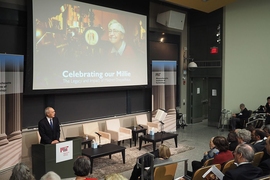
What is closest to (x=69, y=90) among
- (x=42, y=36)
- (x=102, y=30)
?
(x=42, y=36)

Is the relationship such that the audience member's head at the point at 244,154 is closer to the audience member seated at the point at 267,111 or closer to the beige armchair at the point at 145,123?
the beige armchair at the point at 145,123

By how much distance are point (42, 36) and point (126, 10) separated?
9.76ft

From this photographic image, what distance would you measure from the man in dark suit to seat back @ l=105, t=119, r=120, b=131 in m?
2.52

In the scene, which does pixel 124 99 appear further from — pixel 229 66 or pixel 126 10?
pixel 229 66

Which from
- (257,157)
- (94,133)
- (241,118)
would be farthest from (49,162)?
(241,118)

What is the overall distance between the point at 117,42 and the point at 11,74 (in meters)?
3.29

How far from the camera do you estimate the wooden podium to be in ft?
16.1

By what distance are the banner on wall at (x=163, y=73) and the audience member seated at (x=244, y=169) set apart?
637 centimetres

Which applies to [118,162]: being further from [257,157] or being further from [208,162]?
[257,157]

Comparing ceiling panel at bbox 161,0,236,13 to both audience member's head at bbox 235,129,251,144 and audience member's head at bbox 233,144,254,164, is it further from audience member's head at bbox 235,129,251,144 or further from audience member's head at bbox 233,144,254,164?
audience member's head at bbox 233,144,254,164

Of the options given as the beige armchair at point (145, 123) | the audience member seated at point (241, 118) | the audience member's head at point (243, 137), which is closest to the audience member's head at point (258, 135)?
the audience member's head at point (243, 137)

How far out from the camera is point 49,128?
5480 mm

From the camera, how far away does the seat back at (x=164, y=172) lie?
12.3ft

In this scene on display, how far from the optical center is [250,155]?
3.12 metres
